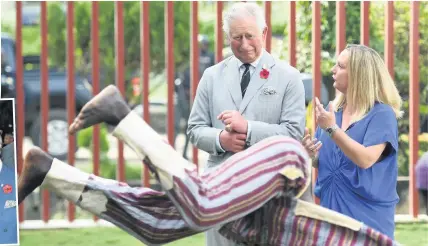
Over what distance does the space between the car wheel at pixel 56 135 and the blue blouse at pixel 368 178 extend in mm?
5502

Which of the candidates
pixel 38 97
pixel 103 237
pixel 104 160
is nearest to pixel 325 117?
pixel 103 237

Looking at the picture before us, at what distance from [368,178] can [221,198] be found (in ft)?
3.58

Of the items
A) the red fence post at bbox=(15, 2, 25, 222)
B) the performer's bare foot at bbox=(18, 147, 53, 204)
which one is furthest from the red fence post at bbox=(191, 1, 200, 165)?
the performer's bare foot at bbox=(18, 147, 53, 204)

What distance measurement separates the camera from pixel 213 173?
2.67 meters

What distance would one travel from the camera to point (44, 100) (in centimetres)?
629

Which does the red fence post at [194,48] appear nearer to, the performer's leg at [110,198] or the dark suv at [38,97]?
the dark suv at [38,97]

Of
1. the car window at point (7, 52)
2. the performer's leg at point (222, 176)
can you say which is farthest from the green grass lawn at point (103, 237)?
the car window at point (7, 52)

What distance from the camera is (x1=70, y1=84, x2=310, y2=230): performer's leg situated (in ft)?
8.44

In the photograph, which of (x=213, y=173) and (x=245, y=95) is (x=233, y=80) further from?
(x=213, y=173)

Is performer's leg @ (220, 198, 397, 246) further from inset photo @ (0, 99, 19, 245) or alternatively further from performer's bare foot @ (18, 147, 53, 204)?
inset photo @ (0, 99, 19, 245)

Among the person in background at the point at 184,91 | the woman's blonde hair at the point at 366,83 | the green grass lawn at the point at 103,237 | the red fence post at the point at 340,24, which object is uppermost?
the red fence post at the point at 340,24

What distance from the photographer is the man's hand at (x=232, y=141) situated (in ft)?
11.1

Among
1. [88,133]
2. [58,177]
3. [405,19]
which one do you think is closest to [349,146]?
[58,177]

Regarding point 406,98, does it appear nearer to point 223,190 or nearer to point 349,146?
point 349,146
